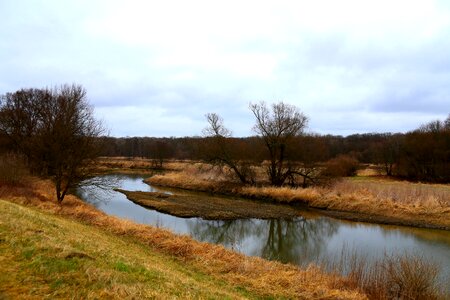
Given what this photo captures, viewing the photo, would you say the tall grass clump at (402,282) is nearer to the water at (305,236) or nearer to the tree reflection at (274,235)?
the water at (305,236)

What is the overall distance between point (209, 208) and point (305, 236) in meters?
9.10

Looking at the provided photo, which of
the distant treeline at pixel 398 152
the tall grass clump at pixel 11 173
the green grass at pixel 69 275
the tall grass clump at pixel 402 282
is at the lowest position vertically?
the tall grass clump at pixel 402 282

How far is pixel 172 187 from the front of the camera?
148 feet

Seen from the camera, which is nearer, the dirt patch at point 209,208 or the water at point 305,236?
the water at point 305,236

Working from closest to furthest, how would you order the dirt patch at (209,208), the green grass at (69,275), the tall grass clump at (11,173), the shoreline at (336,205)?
→ the green grass at (69,275) < the tall grass clump at (11,173) < the shoreline at (336,205) < the dirt patch at (209,208)

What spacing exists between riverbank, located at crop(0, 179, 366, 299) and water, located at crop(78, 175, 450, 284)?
13.3 feet

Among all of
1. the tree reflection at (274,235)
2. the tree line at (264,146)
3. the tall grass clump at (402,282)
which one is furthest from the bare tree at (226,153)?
the tall grass clump at (402,282)

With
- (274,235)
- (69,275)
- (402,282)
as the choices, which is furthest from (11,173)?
(402,282)

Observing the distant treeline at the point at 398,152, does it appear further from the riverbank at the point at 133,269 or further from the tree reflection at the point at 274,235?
the riverbank at the point at 133,269

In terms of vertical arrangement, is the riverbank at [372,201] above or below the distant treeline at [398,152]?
below

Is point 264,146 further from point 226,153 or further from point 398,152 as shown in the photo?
point 398,152

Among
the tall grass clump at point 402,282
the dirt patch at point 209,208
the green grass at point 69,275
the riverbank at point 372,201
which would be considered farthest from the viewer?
the dirt patch at point 209,208

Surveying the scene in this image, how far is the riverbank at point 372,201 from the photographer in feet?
83.2

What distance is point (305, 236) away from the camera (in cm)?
2198
